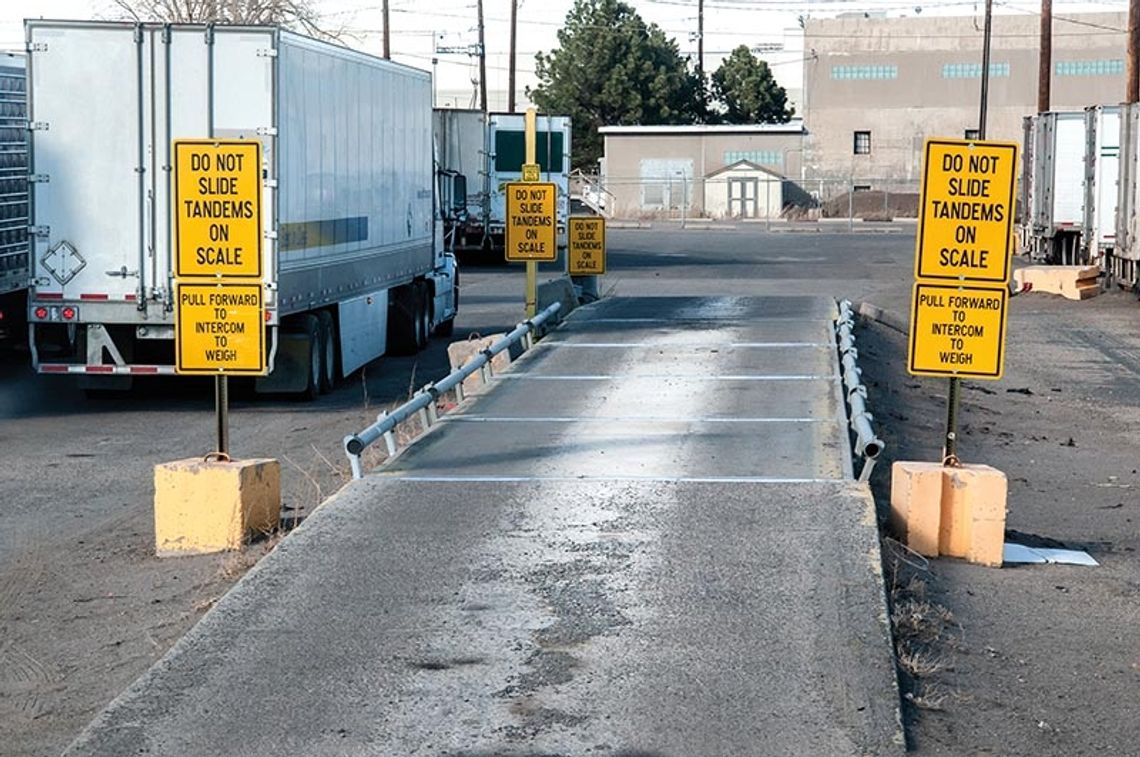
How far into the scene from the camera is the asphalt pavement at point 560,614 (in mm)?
6734

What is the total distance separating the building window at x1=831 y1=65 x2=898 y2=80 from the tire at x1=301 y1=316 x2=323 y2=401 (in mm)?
75128

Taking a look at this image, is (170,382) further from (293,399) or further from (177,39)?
(177,39)

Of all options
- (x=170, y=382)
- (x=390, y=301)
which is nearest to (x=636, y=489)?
(x=170, y=382)

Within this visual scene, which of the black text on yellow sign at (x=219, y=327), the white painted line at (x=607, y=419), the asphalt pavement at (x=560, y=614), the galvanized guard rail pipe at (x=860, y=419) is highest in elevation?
the black text on yellow sign at (x=219, y=327)

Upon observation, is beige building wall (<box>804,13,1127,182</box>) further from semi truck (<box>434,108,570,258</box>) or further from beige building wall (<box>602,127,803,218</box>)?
semi truck (<box>434,108,570,258</box>)

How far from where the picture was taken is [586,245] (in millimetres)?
24156

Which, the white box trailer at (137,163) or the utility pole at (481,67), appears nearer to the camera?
the white box trailer at (137,163)

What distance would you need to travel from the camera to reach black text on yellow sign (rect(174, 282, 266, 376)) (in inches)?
430

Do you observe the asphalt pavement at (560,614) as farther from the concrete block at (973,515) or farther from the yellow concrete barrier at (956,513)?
the concrete block at (973,515)

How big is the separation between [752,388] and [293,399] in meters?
5.50

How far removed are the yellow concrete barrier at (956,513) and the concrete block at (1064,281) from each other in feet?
81.6

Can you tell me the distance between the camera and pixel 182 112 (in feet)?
55.8

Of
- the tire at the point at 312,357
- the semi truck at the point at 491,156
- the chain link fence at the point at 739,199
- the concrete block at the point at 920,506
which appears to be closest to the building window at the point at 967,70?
the chain link fence at the point at 739,199

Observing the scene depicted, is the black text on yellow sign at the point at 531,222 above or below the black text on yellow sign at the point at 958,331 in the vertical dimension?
above
